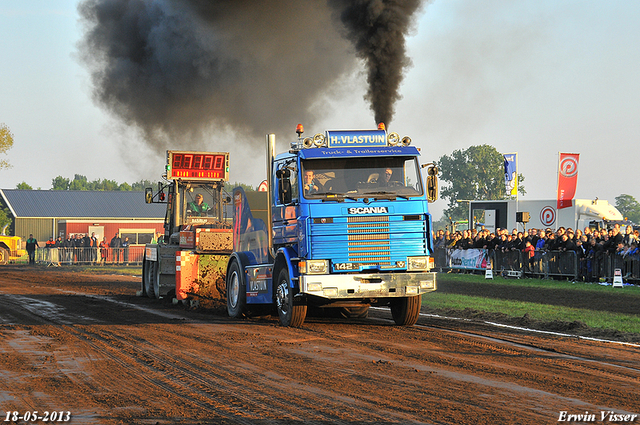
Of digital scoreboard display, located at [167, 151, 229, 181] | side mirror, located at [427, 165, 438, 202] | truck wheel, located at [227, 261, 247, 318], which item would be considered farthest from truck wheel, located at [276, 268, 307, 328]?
digital scoreboard display, located at [167, 151, 229, 181]

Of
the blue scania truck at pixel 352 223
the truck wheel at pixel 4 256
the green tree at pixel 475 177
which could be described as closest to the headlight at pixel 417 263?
the blue scania truck at pixel 352 223

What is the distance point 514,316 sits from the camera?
576 inches

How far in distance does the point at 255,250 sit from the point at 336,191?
2715 mm

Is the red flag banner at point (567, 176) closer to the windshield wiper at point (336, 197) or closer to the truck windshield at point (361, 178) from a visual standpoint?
the truck windshield at point (361, 178)

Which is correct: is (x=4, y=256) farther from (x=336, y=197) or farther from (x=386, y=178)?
(x=386, y=178)

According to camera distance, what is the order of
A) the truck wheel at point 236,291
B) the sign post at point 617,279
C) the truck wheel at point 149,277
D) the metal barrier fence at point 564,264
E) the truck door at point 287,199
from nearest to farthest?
the truck door at point 287,199
the truck wheel at point 236,291
the truck wheel at point 149,277
the sign post at point 617,279
the metal barrier fence at point 564,264

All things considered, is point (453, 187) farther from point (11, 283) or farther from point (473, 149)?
point (11, 283)

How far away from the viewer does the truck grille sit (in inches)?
460

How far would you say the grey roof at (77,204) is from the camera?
6638 cm

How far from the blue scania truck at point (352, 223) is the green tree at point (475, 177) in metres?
97.8

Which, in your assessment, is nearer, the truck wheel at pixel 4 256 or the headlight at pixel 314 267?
the headlight at pixel 314 267

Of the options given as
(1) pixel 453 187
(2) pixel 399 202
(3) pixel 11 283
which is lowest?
(3) pixel 11 283

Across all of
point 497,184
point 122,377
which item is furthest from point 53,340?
point 497,184

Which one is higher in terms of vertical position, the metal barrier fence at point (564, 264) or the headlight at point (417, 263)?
the headlight at point (417, 263)
